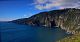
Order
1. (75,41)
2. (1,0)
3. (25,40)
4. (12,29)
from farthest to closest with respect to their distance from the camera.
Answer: (25,40) → (12,29) → (75,41) → (1,0)

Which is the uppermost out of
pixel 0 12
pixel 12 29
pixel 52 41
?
pixel 0 12

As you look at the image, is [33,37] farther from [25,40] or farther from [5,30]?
[5,30]

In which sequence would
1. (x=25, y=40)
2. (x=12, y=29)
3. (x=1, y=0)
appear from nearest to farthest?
(x=1, y=0)
(x=12, y=29)
(x=25, y=40)

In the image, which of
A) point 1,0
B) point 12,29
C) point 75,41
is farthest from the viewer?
point 12,29

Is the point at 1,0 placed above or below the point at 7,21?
above

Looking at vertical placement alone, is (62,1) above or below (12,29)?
above

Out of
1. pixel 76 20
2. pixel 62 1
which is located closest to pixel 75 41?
pixel 62 1

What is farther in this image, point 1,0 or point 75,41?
point 75,41

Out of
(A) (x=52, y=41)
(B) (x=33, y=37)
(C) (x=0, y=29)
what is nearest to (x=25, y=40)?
(B) (x=33, y=37)

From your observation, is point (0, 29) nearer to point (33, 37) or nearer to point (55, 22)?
point (33, 37)
